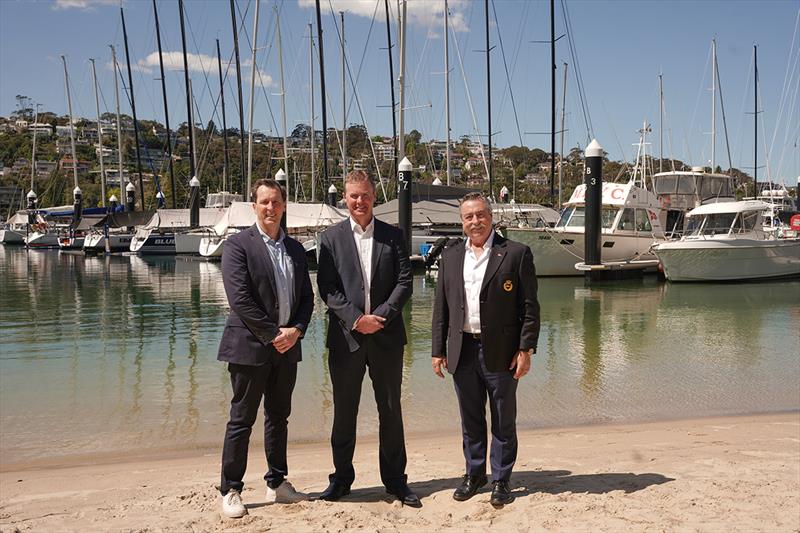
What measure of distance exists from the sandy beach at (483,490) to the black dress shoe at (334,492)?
87 millimetres

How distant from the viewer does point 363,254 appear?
439 cm

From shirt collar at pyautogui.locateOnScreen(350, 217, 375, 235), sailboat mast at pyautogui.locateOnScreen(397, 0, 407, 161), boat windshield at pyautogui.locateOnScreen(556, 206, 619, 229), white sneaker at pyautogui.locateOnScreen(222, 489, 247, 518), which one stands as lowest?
white sneaker at pyautogui.locateOnScreen(222, 489, 247, 518)

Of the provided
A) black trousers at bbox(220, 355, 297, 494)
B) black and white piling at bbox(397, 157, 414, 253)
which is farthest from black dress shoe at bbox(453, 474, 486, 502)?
black and white piling at bbox(397, 157, 414, 253)

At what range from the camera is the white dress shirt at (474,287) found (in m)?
4.40

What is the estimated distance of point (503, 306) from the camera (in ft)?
14.2

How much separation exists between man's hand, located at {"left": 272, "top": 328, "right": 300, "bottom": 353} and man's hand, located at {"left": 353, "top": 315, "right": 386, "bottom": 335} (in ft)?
1.15

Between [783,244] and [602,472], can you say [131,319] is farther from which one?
[783,244]

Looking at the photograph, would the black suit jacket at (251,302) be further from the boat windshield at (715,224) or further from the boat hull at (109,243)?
the boat hull at (109,243)


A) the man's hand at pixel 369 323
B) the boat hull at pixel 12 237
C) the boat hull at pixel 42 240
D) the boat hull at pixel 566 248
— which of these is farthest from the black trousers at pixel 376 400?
the boat hull at pixel 12 237

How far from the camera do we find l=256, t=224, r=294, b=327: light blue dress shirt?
14.0ft

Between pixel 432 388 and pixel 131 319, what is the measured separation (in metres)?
9.19

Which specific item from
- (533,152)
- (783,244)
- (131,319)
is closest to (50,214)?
(131,319)

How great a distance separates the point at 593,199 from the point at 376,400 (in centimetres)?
1894

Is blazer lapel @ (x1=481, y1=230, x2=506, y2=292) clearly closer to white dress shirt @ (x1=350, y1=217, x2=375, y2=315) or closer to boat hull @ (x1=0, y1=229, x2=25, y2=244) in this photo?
white dress shirt @ (x1=350, y1=217, x2=375, y2=315)
